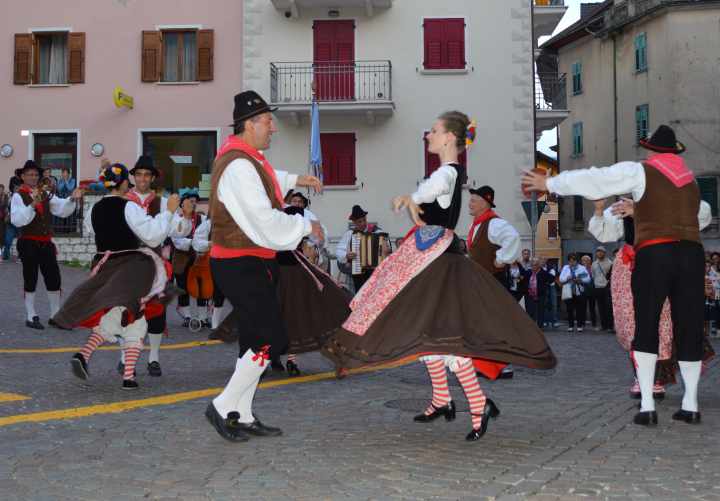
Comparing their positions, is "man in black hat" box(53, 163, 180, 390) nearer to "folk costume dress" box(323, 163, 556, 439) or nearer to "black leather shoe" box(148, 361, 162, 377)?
"black leather shoe" box(148, 361, 162, 377)

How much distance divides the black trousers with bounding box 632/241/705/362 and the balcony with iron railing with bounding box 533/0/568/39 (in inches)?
889

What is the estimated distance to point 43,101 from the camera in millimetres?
27250

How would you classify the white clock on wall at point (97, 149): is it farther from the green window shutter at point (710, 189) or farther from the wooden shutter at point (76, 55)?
the green window shutter at point (710, 189)

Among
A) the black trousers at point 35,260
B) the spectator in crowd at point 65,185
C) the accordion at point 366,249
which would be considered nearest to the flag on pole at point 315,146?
the spectator in crowd at point 65,185

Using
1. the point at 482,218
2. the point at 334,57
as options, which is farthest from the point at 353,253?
the point at 334,57

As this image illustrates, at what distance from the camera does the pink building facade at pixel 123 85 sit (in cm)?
2673

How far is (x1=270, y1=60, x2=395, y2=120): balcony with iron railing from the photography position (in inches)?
1019

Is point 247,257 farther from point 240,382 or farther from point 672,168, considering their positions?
point 672,168

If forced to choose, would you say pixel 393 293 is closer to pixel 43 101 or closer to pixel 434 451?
pixel 434 451

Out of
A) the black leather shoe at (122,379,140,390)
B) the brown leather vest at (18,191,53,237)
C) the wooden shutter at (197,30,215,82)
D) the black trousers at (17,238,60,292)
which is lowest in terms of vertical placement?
the black leather shoe at (122,379,140,390)

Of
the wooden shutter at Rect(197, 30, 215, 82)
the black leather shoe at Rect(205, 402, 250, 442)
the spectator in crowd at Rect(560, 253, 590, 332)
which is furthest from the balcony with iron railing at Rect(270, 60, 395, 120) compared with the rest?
the black leather shoe at Rect(205, 402, 250, 442)

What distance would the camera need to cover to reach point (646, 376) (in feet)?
20.3

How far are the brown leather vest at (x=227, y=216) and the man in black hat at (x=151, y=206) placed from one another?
7.09 ft

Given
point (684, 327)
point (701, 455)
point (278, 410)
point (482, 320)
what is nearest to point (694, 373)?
point (684, 327)
